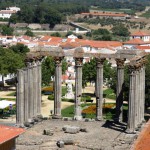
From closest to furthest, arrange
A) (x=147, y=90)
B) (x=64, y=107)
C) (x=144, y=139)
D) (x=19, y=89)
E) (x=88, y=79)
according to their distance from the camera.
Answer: (x=144, y=139)
(x=19, y=89)
(x=147, y=90)
(x=64, y=107)
(x=88, y=79)

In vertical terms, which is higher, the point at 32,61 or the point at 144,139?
the point at 32,61

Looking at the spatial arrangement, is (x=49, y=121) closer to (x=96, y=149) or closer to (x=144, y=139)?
(x=96, y=149)

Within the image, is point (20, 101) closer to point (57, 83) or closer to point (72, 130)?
point (72, 130)

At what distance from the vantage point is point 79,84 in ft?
188

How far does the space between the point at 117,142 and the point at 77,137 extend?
437cm

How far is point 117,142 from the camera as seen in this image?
46.1 meters

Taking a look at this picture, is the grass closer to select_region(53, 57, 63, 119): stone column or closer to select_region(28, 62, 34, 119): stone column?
select_region(53, 57, 63, 119): stone column

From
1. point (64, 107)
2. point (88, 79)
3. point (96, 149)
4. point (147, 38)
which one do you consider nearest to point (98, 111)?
point (96, 149)

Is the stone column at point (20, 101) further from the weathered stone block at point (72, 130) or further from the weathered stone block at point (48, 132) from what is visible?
the weathered stone block at point (72, 130)

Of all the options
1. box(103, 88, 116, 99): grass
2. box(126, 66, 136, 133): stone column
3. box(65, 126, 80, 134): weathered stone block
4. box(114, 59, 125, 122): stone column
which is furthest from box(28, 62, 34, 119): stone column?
box(103, 88, 116, 99): grass

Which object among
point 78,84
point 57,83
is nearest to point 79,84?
point 78,84

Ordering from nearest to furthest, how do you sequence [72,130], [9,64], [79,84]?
[72,130] → [79,84] → [9,64]

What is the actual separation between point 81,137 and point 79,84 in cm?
994

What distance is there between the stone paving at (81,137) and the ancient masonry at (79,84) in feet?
5.38
